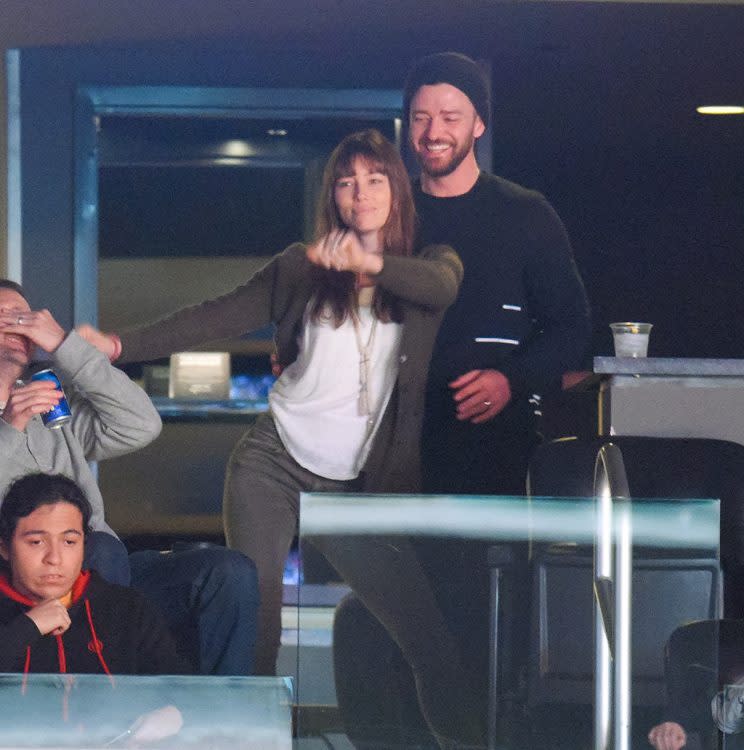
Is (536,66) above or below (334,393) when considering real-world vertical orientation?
above

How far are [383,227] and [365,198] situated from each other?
0.09 m

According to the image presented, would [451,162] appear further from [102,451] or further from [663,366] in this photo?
[102,451]

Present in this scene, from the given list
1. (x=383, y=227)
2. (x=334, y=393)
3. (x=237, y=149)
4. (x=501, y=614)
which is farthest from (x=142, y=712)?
(x=237, y=149)

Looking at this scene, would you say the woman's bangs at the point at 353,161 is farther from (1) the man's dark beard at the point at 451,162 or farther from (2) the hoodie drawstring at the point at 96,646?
(2) the hoodie drawstring at the point at 96,646

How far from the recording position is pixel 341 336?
12.2 feet

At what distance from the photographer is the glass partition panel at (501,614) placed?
209 centimetres

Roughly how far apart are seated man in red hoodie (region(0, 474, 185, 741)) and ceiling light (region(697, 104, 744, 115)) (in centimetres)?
302

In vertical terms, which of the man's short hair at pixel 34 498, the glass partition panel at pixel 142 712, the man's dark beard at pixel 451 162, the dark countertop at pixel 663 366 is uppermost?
the man's dark beard at pixel 451 162

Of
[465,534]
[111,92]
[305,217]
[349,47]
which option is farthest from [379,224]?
[465,534]

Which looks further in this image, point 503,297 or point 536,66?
point 536,66

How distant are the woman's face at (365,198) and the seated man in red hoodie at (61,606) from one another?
4.39 feet

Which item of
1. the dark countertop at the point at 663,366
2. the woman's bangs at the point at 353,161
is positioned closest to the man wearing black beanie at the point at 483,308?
the woman's bangs at the point at 353,161

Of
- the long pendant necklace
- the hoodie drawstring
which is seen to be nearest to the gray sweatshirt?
the hoodie drawstring

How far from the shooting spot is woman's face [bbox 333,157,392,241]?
3.84 metres
